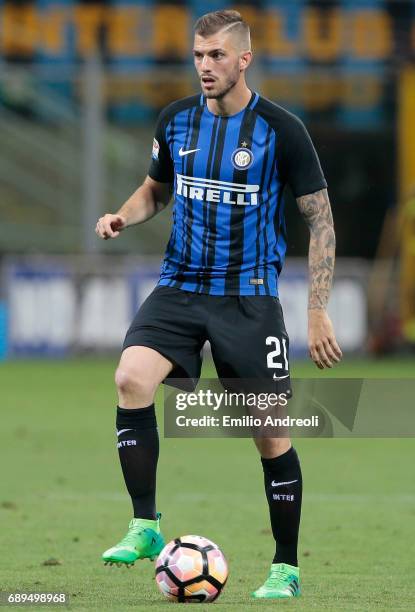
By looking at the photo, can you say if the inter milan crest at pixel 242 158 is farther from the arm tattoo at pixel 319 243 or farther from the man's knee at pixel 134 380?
Answer: the man's knee at pixel 134 380

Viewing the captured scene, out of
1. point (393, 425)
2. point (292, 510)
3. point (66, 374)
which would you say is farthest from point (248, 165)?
point (66, 374)

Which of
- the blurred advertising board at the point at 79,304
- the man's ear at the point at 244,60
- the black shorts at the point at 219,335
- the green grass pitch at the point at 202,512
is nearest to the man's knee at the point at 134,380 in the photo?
the black shorts at the point at 219,335

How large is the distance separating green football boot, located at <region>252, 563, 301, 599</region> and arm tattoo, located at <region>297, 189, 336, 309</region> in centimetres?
98

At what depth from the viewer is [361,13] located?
70.2 feet

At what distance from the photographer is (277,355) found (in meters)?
5.72

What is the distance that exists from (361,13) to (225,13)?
16.1m

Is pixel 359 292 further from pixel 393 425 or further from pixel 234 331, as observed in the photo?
pixel 234 331

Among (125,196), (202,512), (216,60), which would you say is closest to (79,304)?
(125,196)

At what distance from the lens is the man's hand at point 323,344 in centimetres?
561

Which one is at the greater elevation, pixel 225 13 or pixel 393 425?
pixel 225 13

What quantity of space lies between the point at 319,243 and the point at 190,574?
134 cm

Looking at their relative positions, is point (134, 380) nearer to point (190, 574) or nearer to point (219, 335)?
point (219, 335)

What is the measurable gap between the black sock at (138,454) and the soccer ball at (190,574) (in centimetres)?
28

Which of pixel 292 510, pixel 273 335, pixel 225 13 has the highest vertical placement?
pixel 225 13
